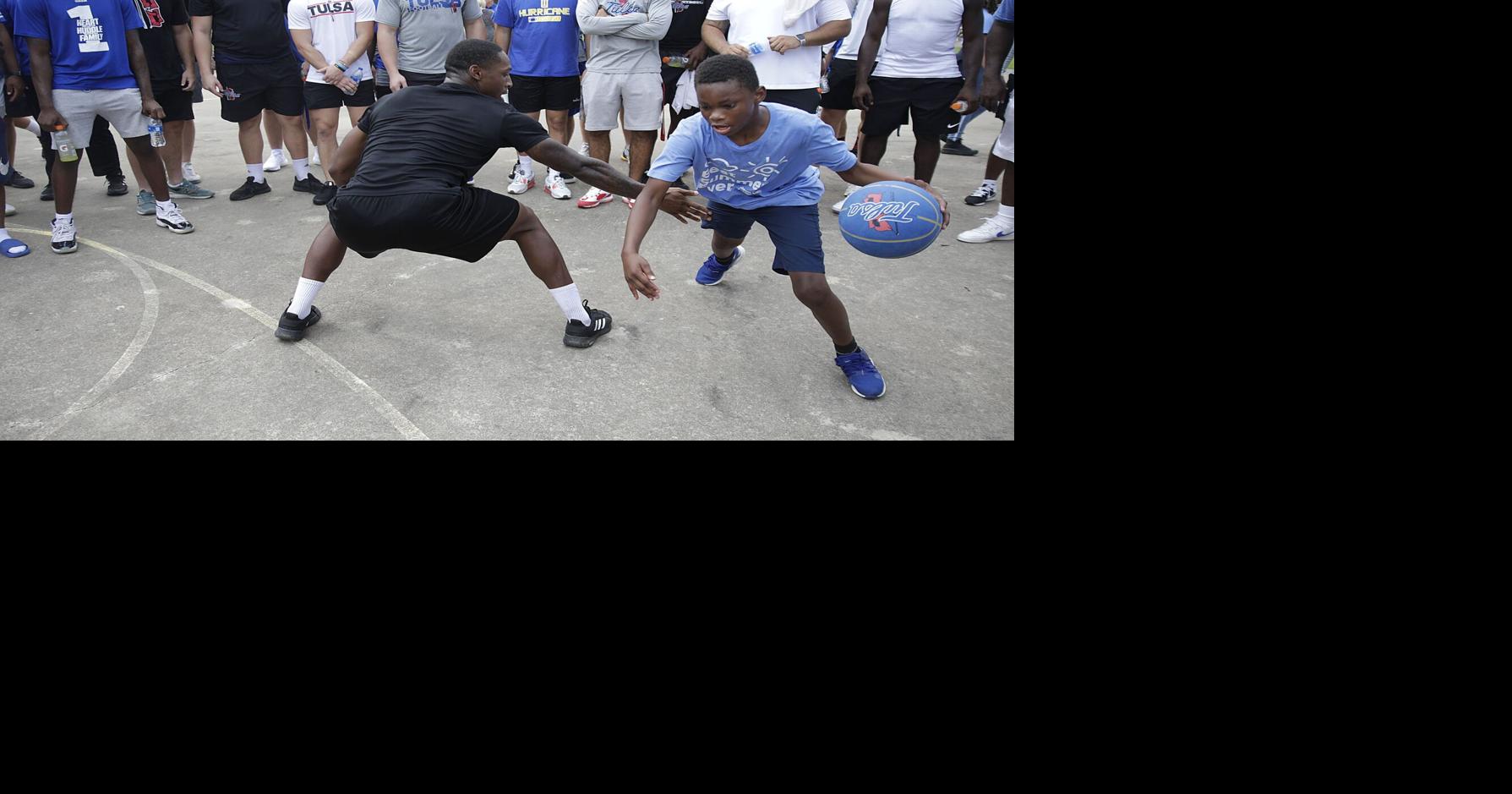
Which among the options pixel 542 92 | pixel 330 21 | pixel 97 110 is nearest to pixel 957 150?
pixel 542 92

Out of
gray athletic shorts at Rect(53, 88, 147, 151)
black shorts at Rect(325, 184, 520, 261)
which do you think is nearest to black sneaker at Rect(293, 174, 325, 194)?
gray athletic shorts at Rect(53, 88, 147, 151)

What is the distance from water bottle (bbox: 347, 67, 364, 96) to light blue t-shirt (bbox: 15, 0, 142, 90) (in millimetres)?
1380

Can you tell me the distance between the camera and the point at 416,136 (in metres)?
3.83

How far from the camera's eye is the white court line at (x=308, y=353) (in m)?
3.47

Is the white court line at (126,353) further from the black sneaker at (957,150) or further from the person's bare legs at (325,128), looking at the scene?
the black sneaker at (957,150)

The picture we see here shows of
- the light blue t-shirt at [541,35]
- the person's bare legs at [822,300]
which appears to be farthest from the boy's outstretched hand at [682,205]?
the light blue t-shirt at [541,35]

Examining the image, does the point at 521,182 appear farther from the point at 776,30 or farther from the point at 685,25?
the point at 776,30

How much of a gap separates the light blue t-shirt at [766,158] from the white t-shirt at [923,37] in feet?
7.89

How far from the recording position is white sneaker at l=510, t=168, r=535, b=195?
22.4ft

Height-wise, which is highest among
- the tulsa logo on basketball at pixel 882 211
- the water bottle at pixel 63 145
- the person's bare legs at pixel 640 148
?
the water bottle at pixel 63 145

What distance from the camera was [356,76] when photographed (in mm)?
6566

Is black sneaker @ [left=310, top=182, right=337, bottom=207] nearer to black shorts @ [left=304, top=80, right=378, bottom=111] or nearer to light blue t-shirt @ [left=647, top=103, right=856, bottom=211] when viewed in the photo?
black shorts @ [left=304, top=80, right=378, bottom=111]

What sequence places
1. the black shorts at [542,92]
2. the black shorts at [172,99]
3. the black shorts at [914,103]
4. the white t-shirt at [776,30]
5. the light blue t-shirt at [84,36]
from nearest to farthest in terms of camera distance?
1. the light blue t-shirt at [84,36]
2. the white t-shirt at [776,30]
3. the black shorts at [914,103]
4. the black shorts at [172,99]
5. the black shorts at [542,92]

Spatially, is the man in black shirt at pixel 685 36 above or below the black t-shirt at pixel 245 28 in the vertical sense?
below
